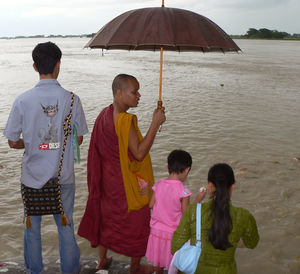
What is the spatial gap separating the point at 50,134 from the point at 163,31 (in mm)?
1179

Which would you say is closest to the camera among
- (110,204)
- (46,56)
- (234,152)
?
(46,56)

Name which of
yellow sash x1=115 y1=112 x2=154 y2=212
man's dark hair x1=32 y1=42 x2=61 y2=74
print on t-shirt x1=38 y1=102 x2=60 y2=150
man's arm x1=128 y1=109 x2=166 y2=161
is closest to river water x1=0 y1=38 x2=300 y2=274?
yellow sash x1=115 y1=112 x2=154 y2=212

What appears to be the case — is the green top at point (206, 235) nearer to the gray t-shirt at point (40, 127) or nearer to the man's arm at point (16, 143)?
the gray t-shirt at point (40, 127)

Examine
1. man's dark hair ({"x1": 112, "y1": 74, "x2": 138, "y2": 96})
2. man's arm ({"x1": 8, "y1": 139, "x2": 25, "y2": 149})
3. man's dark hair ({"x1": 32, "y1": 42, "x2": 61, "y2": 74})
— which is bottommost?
man's arm ({"x1": 8, "y1": 139, "x2": 25, "y2": 149})

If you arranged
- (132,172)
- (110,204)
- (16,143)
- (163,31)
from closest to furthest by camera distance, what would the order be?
(16,143) < (163,31) < (132,172) < (110,204)

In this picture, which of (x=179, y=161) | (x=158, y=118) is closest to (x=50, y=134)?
(x=158, y=118)

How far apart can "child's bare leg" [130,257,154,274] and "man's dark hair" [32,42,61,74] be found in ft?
5.89

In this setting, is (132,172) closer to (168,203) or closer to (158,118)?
(168,203)

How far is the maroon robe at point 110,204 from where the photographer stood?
2854mm

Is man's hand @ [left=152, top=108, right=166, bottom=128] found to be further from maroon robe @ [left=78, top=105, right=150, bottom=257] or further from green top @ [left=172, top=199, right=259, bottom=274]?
green top @ [left=172, top=199, right=259, bottom=274]

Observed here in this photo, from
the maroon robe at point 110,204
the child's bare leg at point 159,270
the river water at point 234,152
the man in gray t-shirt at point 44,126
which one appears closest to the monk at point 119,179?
the maroon robe at point 110,204

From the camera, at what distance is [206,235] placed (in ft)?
7.16

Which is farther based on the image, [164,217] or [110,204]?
[110,204]

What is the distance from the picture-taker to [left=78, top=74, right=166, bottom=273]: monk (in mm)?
2668
